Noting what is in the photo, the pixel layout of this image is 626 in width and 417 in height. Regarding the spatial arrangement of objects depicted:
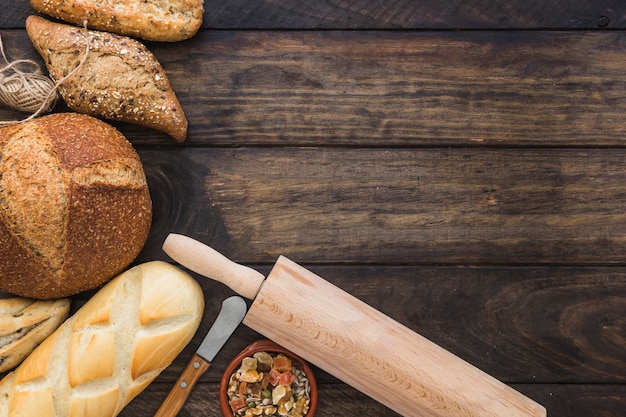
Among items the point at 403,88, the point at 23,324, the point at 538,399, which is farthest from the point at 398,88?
the point at 23,324

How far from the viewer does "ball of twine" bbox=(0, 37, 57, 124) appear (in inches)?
59.1

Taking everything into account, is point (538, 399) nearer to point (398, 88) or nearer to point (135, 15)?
point (398, 88)

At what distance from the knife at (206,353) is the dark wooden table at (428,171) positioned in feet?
0.19

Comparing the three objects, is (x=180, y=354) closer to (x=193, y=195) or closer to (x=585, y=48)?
(x=193, y=195)

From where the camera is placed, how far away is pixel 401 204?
5.32 feet

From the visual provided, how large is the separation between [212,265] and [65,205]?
0.38 metres

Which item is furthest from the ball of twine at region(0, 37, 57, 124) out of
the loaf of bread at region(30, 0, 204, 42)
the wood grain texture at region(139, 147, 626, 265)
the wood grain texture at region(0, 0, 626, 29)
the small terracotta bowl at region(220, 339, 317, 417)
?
the small terracotta bowl at region(220, 339, 317, 417)

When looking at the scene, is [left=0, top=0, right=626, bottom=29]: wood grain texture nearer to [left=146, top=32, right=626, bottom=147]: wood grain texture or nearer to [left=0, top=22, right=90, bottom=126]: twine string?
[left=146, top=32, right=626, bottom=147]: wood grain texture

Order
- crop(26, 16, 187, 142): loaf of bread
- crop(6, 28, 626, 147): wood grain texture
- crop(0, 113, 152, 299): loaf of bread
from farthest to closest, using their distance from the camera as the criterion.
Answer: crop(6, 28, 626, 147): wood grain texture
crop(26, 16, 187, 142): loaf of bread
crop(0, 113, 152, 299): loaf of bread

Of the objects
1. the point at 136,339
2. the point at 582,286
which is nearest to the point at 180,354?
the point at 136,339

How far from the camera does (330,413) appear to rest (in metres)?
Answer: 1.62

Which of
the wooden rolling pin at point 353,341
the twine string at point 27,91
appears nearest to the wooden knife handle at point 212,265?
the wooden rolling pin at point 353,341

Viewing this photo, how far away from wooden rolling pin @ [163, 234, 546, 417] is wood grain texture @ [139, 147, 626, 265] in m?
0.21

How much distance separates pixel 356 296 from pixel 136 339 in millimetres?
593
